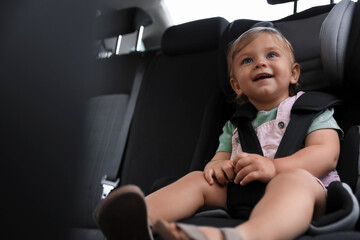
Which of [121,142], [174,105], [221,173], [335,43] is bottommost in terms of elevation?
[121,142]

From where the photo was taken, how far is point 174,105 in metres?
1.73

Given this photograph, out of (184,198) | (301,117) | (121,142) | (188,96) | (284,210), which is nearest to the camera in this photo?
(284,210)

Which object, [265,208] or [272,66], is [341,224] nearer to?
[265,208]

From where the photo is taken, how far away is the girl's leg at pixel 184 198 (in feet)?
2.76

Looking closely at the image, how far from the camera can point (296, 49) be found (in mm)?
1230

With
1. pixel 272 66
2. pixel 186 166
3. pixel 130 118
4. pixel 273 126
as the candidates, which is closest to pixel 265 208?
pixel 273 126

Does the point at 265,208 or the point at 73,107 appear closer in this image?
the point at 73,107

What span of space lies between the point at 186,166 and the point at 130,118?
15.5 inches

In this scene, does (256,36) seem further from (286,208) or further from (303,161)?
(286,208)

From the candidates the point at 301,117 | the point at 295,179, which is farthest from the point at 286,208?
the point at 301,117

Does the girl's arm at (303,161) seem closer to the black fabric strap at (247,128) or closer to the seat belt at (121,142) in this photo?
the black fabric strap at (247,128)

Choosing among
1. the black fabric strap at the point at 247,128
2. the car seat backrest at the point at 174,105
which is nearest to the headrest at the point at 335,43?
the black fabric strap at the point at 247,128

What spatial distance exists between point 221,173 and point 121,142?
3.06ft

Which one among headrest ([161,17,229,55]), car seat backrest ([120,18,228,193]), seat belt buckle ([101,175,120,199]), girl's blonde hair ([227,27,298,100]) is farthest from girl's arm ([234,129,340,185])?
seat belt buckle ([101,175,120,199])
